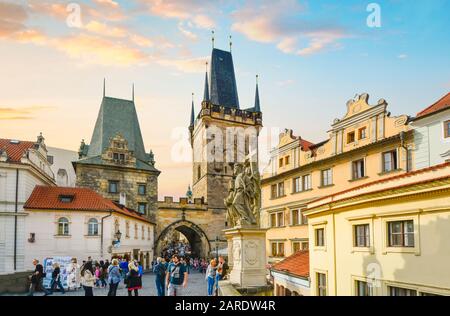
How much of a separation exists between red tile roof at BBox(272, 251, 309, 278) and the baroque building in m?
27.0

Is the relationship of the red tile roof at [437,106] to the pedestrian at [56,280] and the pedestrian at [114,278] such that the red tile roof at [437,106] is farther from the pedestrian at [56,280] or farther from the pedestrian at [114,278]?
the pedestrian at [56,280]

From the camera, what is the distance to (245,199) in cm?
1345

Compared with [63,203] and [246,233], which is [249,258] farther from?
[63,203]

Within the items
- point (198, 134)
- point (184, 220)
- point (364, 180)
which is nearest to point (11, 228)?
point (364, 180)

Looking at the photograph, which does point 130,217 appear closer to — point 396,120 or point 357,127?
point 357,127

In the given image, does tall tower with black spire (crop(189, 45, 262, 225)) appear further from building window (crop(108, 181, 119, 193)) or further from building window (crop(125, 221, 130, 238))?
building window (crop(125, 221, 130, 238))

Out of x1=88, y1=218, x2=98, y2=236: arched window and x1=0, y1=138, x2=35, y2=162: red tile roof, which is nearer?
x1=0, y1=138, x2=35, y2=162: red tile roof

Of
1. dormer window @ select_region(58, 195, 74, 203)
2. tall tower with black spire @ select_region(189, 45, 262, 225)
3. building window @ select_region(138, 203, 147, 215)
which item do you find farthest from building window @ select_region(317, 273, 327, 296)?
tall tower with black spire @ select_region(189, 45, 262, 225)

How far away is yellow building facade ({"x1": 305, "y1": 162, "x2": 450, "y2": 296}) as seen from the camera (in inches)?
424

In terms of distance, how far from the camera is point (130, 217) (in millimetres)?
36906

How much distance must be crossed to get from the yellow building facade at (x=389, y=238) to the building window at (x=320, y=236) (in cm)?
15

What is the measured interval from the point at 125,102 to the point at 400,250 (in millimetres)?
45832

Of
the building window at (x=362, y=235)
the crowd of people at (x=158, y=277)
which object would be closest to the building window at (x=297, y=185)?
the crowd of people at (x=158, y=277)

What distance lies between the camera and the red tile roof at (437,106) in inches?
752
